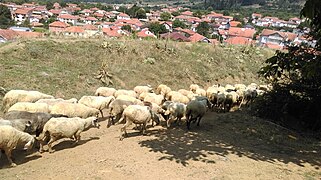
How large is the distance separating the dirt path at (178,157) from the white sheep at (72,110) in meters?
0.70

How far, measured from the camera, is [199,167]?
305 inches

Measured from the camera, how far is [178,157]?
827 cm

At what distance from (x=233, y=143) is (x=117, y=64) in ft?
35.7

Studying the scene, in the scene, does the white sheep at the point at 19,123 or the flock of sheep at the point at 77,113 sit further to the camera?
the flock of sheep at the point at 77,113

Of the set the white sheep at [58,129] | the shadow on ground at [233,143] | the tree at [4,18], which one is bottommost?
the tree at [4,18]

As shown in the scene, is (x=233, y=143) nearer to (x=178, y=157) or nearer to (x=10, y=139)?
(x=178, y=157)

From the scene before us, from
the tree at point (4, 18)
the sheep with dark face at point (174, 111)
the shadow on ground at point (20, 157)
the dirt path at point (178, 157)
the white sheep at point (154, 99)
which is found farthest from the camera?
the tree at point (4, 18)

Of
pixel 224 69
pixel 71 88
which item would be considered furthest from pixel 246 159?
pixel 224 69

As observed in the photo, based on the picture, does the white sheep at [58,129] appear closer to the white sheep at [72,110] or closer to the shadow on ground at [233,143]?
the white sheep at [72,110]

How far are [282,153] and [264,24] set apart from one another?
11437 cm

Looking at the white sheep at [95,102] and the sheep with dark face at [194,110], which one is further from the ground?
the sheep with dark face at [194,110]

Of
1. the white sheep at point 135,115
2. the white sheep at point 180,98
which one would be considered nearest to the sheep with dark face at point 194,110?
the white sheep at point 135,115

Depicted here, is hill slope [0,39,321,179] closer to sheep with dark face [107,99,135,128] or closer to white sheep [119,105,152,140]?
white sheep [119,105,152,140]

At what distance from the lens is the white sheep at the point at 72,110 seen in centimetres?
1076
